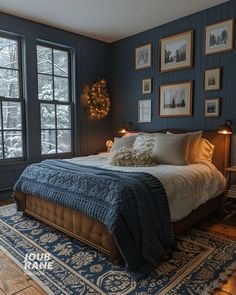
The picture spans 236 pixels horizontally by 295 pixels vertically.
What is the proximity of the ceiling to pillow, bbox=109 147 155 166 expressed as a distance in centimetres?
199

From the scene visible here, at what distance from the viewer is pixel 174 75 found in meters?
3.94

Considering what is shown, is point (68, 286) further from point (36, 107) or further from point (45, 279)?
point (36, 107)

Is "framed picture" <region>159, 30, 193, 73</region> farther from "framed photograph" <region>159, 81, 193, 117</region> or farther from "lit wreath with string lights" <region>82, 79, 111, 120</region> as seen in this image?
"lit wreath with string lights" <region>82, 79, 111, 120</region>

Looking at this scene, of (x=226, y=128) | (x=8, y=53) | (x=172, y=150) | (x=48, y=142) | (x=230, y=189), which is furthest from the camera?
(x=48, y=142)

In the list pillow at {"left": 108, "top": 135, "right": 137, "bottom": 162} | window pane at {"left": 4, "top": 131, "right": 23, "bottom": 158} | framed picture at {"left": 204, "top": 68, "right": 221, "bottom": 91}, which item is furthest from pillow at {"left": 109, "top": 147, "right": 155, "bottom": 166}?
window pane at {"left": 4, "top": 131, "right": 23, "bottom": 158}

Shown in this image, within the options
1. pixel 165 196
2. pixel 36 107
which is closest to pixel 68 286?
pixel 165 196

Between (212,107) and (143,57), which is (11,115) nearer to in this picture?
(143,57)

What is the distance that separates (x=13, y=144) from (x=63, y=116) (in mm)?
1014

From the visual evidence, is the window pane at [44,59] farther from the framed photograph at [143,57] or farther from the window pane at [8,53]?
the framed photograph at [143,57]

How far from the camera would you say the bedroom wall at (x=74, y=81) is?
12.5 ft

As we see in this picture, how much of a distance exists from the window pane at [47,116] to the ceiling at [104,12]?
132 cm

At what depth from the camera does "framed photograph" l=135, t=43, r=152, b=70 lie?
4242 millimetres

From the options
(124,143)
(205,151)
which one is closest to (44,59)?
(124,143)

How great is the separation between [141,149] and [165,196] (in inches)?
42.0
